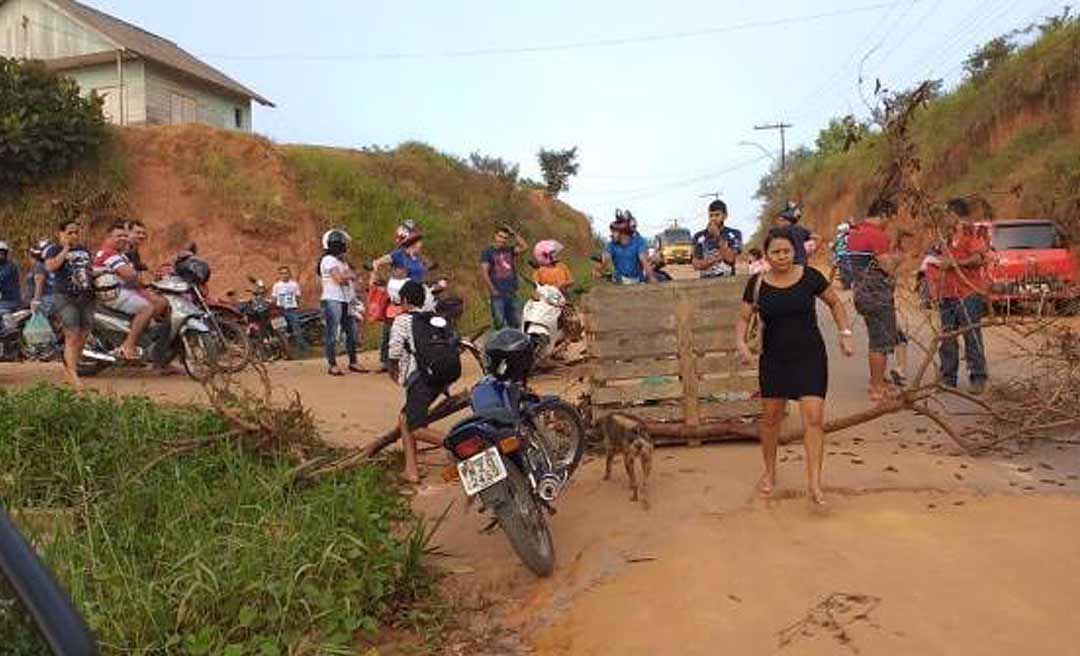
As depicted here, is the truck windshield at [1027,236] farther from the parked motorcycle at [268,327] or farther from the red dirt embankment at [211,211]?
the red dirt embankment at [211,211]

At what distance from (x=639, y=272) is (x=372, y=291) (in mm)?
3065

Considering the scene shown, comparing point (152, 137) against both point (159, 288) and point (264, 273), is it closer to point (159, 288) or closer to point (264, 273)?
point (264, 273)

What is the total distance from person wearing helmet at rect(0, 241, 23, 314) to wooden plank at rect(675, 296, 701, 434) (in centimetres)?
870

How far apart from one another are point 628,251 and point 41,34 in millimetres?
28783

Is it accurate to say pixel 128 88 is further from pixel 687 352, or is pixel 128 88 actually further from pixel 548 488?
pixel 548 488

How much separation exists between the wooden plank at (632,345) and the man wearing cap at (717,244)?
2739 mm

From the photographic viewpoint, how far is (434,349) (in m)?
6.50

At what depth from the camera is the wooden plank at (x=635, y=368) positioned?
23.5ft

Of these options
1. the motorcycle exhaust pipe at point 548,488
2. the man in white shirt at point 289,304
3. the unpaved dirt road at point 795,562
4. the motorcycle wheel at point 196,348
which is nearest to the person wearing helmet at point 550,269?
the motorcycle wheel at point 196,348

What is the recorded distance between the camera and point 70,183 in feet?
77.0

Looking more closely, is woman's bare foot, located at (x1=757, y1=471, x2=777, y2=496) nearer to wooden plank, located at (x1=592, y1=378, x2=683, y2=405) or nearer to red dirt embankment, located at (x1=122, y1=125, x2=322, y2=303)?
wooden plank, located at (x1=592, y1=378, x2=683, y2=405)

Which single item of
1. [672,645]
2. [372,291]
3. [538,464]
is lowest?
[672,645]

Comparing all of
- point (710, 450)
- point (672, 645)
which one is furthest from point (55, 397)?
point (672, 645)

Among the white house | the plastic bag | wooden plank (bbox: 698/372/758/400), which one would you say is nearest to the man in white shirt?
the plastic bag
